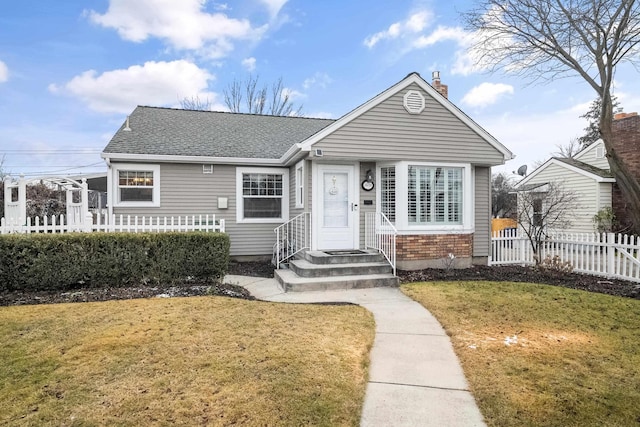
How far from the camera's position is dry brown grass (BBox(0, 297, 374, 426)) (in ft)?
9.44

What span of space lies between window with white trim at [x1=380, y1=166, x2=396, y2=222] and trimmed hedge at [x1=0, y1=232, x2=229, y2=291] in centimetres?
418

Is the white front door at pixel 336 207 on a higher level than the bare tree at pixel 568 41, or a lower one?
lower

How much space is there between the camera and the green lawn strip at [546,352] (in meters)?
3.03

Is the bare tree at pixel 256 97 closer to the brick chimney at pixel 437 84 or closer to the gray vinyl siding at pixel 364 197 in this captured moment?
the brick chimney at pixel 437 84

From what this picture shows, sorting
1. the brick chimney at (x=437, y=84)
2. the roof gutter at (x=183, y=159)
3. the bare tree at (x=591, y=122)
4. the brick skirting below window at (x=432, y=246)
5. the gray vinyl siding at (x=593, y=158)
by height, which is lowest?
the brick skirting below window at (x=432, y=246)

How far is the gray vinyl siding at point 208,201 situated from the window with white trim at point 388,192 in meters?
3.57

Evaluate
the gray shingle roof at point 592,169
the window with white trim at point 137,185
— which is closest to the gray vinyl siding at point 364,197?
the window with white trim at point 137,185

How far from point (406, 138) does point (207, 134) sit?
21.2 ft

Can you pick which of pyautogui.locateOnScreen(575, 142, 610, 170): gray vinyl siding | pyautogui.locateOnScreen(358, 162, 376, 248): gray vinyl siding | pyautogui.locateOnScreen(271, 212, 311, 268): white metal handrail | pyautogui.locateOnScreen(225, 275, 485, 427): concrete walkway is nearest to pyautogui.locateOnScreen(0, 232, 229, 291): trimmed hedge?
pyautogui.locateOnScreen(271, 212, 311, 268): white metal handrail

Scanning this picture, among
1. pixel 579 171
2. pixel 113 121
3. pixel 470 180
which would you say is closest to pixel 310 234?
pixel 470 180

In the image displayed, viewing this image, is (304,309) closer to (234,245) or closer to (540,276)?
(234,245)

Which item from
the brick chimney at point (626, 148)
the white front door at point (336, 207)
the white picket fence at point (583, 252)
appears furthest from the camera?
the brick chimney at point (626, 148)

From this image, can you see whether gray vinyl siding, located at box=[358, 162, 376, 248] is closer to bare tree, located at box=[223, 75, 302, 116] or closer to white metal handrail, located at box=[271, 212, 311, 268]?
white metal handrail, located at box=[271, 212, 311, 268]

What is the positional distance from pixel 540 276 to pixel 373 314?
5442mm
